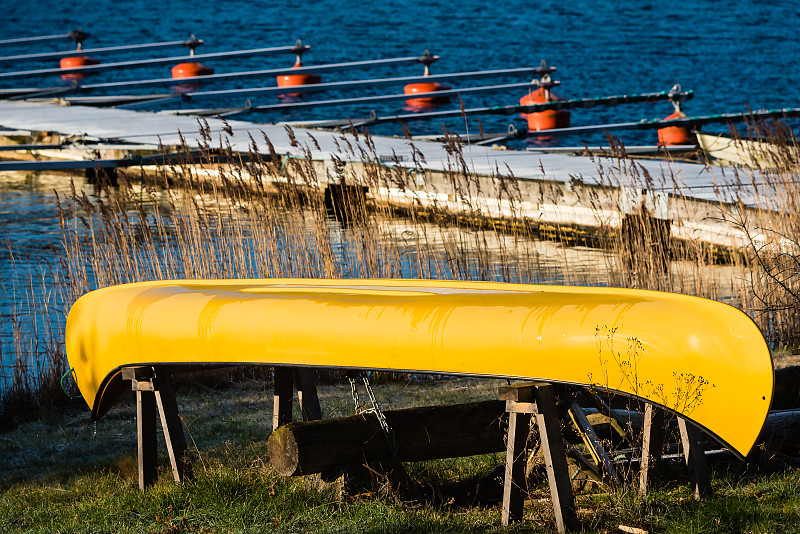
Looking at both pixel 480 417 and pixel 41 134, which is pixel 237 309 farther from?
pixel 41 134

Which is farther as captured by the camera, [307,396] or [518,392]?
[307,396]

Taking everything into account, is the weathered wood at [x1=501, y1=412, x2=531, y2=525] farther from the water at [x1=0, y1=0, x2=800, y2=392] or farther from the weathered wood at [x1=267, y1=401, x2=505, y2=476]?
the water at [x1=0, y1=0, x2=800, y2=392]

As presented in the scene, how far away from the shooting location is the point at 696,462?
3848 millimetres

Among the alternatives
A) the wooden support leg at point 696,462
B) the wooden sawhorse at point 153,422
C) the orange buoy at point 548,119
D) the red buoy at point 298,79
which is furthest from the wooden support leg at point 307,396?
the red buoy at point 298,79

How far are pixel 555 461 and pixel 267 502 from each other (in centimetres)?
124

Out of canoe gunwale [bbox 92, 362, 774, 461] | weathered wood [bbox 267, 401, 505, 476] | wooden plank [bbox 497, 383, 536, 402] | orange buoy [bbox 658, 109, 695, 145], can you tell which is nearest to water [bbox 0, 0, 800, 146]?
orange buoy [bbox 658, 109, 695, 145]


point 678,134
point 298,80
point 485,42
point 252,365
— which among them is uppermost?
point 485,42

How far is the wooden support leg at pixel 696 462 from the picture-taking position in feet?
12.6

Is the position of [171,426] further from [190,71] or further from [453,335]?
[190,71]

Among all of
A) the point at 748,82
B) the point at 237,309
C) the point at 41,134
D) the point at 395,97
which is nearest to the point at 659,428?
the point at 237,309

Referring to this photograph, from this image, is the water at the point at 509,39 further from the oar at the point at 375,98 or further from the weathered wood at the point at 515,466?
the weathered wood at the point at 515,466

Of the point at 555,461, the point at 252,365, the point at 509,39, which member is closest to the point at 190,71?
the point at 509,39

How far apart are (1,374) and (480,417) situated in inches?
163

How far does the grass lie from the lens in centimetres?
372
